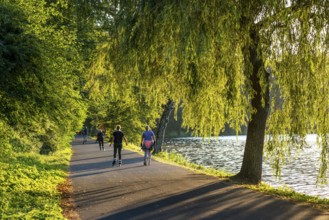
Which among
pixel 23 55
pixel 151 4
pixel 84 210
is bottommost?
pixel 84 210

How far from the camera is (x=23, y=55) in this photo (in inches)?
410

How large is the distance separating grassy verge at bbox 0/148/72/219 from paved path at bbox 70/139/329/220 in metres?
0.64

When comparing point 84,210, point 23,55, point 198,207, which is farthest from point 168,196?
point 23,55

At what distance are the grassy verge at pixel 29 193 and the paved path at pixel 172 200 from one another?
2.12ft

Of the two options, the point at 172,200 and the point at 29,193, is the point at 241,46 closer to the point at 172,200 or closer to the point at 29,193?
the point at 172,200

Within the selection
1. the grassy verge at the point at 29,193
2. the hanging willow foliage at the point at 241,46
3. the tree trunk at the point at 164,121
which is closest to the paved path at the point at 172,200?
the grassy verge at the point at 29,193

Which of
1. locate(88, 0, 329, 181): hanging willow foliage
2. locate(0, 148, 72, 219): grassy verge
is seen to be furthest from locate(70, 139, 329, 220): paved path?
locate(88, 0, 329, 181): hanging willow foliage

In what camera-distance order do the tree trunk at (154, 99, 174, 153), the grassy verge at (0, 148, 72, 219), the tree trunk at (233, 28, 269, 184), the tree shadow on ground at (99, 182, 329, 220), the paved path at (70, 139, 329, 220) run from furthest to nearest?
the tree trunk at (154, 99, 174, 153) → the tree trunk at (233, 28, 269, 184) → the paved path at (70, 139, 329, 220) → the tree shadow on ground at (99, 182, 329, 220) → the grassy verge at (0, 148, 72, 219)

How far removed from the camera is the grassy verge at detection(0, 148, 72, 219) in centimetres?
828

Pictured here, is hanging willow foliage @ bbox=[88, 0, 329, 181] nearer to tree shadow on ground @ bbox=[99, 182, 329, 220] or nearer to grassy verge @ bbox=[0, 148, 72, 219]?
tree shadow on ground @ bbox=[99, 182, 329, 220]

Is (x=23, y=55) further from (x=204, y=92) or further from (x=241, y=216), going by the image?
(x=241, y=216)

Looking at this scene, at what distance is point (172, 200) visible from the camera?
34.2 feet

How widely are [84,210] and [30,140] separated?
45.0 feet

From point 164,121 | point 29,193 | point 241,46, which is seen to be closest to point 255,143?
point 241,46
